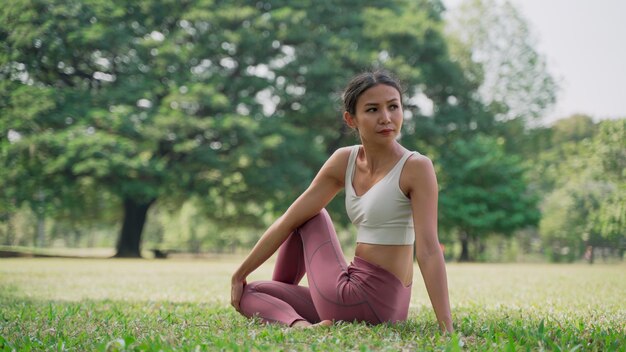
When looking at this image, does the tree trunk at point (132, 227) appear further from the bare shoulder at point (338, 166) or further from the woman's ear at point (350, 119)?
the woman's ear at point (350, 119)

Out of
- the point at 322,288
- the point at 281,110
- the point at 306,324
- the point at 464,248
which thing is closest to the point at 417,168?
the point at 322,288

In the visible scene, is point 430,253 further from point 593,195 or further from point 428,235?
point 593,195

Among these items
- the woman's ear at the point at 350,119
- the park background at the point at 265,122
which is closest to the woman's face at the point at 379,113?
the woman's ear at the point at 350,119

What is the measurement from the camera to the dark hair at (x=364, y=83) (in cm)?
352

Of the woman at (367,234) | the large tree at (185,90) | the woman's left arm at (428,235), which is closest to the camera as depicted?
the woman's left arm at (428,235)

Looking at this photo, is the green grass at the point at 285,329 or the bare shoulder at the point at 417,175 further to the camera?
the bare shoulder at the point at 417,175

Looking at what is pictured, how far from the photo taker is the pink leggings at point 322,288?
141 inches

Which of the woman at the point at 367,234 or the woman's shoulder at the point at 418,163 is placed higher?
the woman's shoulder at the point at 418,163

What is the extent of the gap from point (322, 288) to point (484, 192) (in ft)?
67.3

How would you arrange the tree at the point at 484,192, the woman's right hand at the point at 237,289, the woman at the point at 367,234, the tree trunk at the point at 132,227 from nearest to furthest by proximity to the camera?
1. the woman at the point at 367,234
2. the woman's right hand at the point at 237,289
3. the tree trunk at the point at 132,227
4. the tree at the point at 484,192

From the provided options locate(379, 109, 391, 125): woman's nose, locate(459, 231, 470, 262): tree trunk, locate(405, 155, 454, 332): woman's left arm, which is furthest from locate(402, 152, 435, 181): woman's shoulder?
locate(459, 231, 470, 262): tree trunk

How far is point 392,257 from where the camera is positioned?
3.51 meters

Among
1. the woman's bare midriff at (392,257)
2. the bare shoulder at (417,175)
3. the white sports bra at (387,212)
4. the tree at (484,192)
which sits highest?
the tree at (484,192)

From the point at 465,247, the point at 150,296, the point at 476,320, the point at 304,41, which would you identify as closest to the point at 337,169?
the point at 476,320
